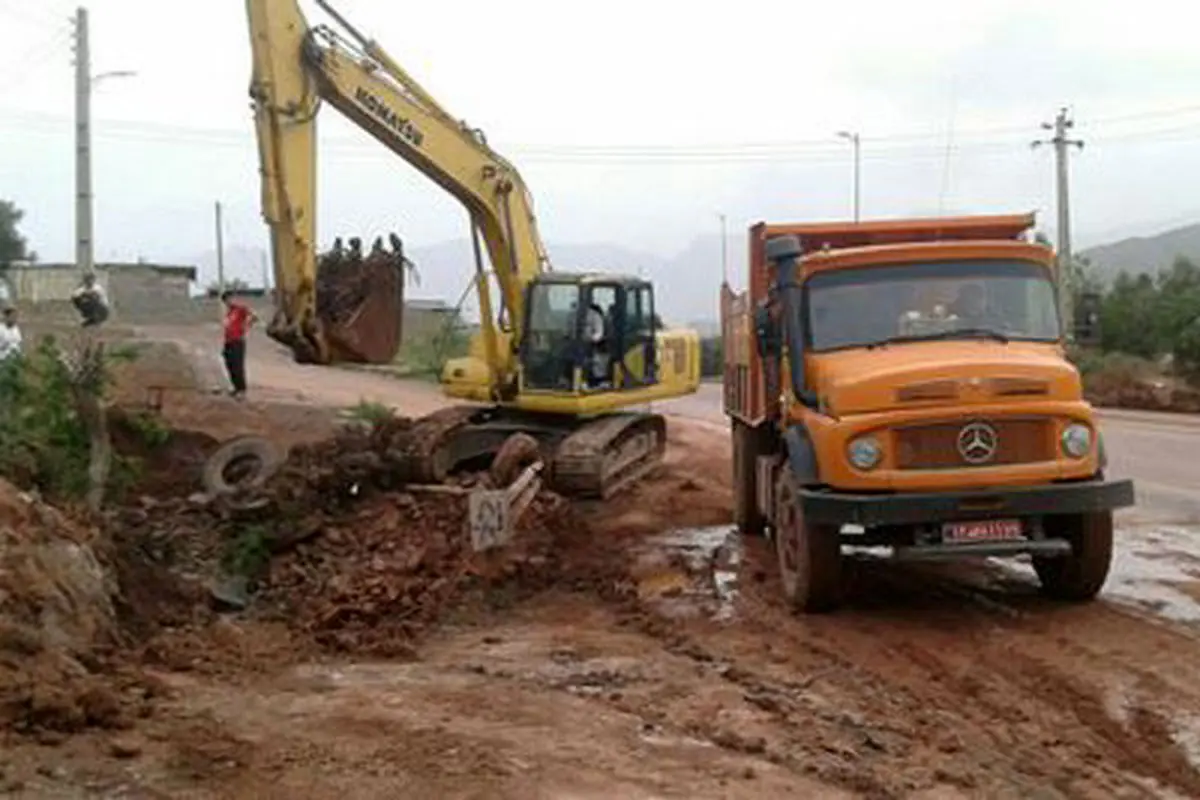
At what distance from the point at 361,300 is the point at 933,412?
6038 millimetres

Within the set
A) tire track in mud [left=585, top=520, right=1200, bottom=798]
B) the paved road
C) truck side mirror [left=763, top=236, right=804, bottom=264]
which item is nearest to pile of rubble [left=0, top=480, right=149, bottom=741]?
tire track in mud [left=585, top=520, right=1200, bottom=798]

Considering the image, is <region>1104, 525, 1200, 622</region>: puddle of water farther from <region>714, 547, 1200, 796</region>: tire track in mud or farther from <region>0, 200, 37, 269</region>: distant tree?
<region>0, 200, 37, 269</region>: distant tree

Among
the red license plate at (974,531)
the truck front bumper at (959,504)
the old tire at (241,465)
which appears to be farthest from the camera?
the old tire at (241,465)

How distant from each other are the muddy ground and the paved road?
2.34 metres

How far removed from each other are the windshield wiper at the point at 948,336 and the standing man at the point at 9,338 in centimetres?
707

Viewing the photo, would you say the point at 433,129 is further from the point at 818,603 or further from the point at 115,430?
the point at 818,603

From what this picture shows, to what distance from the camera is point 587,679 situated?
8.79 metres

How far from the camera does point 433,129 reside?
1546 cm

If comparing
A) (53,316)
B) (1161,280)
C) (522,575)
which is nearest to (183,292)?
(53,316)

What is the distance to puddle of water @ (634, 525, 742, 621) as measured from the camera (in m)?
11.0

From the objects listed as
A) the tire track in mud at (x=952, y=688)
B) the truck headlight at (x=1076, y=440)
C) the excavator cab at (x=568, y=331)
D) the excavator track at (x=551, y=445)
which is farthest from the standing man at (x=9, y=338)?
the truck headlight at (x=1076, y=440)

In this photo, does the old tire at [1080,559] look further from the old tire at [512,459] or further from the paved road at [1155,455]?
the old tire at [512,459]

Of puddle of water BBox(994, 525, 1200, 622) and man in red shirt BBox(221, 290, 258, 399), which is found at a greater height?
man in red shirt BBox(221, 290, 258, 399)

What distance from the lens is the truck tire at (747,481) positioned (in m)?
13.8
